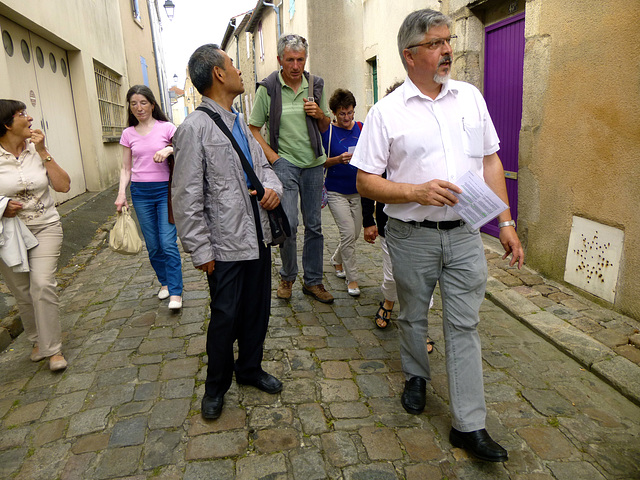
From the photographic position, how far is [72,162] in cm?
1010

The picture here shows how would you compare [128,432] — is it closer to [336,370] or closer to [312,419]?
[312,419]

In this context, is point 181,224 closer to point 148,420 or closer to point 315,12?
point 148,420

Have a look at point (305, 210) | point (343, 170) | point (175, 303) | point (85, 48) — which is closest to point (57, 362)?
point (175, 303)

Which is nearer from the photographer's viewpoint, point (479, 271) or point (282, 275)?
point (479, 271)

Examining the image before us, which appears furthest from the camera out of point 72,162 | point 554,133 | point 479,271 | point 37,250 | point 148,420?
point 72,162

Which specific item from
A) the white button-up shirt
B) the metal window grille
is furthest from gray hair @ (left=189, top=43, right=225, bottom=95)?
the metal window grille

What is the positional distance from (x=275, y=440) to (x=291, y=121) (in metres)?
2.62

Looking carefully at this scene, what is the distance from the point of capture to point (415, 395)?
9.47 ft

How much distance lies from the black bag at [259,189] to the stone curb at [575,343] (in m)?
2.16

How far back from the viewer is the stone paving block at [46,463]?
2.45 metres

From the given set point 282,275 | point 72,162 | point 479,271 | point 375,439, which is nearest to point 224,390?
point 375,439

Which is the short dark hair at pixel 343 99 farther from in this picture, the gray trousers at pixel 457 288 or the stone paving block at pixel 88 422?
the stone paving block at pixel 88 422

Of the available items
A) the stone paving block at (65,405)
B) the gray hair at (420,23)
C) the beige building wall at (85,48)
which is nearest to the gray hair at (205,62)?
the gray hair at (420,23)

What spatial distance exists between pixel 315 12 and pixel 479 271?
1155 cm
